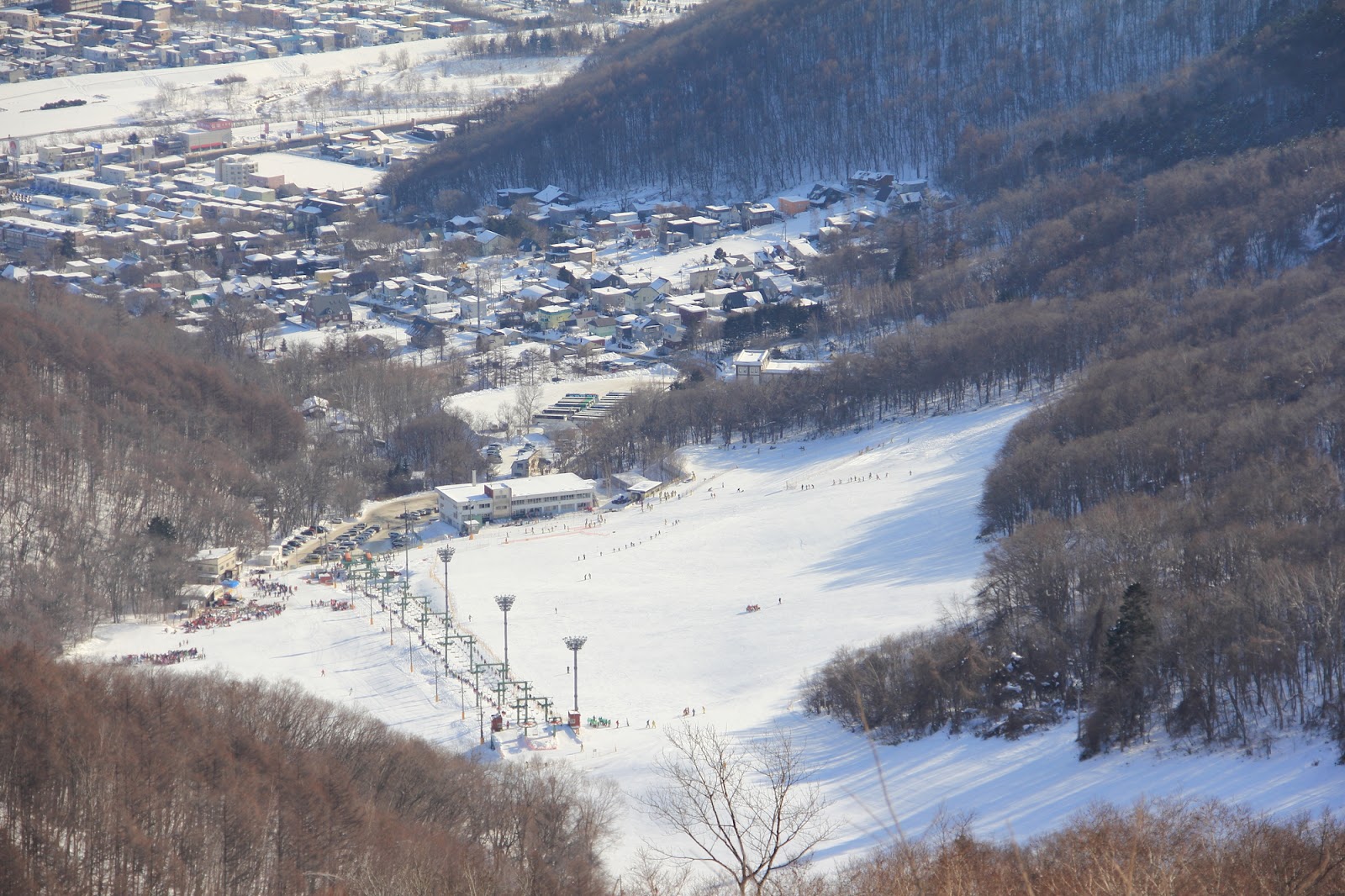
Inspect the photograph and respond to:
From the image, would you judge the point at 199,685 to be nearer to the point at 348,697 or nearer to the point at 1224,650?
the point at 348,697

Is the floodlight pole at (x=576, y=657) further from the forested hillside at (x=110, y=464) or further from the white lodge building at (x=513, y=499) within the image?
the white lodge building at (x=513, y=499)

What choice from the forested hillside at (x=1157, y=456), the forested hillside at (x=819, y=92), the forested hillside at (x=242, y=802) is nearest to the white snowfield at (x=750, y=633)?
the forested hillside at (x=1157, y=456)

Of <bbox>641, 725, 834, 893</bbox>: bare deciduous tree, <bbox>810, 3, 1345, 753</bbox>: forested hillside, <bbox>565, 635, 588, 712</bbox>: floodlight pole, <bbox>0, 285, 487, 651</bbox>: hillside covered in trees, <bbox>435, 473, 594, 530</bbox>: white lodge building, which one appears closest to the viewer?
<bbox>641, 725, 834, 893</bbox>: bare deciduous tree

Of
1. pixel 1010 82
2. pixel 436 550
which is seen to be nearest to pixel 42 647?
A: pixel 436 550

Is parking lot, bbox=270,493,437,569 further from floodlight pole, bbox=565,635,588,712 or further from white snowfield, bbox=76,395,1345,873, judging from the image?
floodlight pole, bbox=565,635,588,712

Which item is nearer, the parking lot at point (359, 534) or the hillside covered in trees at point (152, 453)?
the hillside covered in trees at point (152, 453)

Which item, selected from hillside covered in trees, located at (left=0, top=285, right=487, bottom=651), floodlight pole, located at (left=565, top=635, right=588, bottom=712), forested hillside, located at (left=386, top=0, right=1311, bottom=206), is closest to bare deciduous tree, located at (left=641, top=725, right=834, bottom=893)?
floodlight pole, located at (left=565, top=635, right=588, bottom=712)

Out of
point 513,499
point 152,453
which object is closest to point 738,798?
point 513,499
